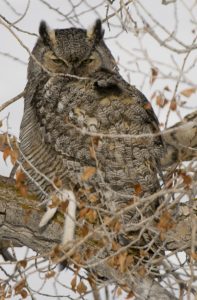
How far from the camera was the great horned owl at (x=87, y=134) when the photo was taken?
3.90 m

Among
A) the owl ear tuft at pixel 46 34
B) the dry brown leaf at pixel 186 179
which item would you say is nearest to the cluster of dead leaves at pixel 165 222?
the dry brown leaf at pixel 186 179

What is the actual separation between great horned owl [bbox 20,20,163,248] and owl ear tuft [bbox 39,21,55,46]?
81mm

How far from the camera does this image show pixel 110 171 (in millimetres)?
3949

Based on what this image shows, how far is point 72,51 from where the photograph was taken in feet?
14.8

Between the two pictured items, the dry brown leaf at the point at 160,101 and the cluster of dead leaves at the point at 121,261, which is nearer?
the cluster of dead leaves at the point at 121,261

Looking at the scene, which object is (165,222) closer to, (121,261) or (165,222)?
(165,222)

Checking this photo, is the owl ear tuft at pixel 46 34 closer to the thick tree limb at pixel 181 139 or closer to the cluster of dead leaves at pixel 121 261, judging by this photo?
the thick tree limb at pixel 181 139

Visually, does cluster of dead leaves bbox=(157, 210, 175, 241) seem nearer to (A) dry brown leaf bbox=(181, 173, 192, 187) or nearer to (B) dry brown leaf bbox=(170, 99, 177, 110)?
(A) dry brown leaf bbox=(181, 173, 192, 187)

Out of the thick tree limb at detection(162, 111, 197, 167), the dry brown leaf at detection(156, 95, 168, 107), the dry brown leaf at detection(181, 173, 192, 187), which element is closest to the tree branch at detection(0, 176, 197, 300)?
the dry brown leaf at detection(181, 173, 192, 187)

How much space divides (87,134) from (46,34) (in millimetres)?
1175

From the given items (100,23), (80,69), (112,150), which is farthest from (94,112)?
(100,23)

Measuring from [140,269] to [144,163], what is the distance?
716mm

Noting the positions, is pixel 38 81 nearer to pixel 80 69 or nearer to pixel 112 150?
pixel 80 69

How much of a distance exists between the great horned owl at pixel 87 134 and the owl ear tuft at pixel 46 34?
81mm
